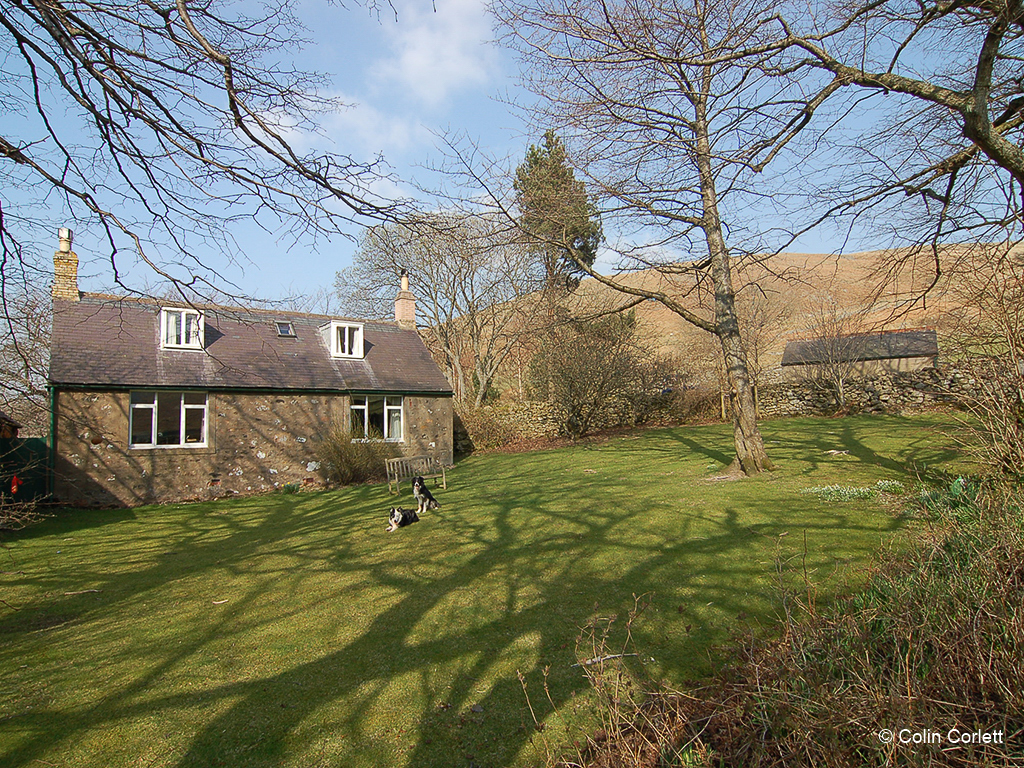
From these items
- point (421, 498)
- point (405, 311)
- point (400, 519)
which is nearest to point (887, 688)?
point (400, 519)

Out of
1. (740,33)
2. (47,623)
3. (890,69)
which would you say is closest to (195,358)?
(47,623)

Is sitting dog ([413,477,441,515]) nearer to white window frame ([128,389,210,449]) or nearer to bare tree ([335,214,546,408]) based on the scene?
white window frame ([128,389,210,449])

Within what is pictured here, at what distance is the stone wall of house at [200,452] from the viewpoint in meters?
14.8

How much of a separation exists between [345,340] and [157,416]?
21.3 feet

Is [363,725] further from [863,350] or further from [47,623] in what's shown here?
[863,350]

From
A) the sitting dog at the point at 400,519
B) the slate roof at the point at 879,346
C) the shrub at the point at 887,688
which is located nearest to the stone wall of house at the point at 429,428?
the sitting dog at the point at 400,519

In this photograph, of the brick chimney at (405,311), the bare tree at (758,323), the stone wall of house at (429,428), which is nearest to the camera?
the stone wall of house at (429,428)

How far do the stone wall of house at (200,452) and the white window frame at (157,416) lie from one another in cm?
11

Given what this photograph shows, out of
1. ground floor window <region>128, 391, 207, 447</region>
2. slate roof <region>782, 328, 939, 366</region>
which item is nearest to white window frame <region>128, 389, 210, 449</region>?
ground floor window <region>128, 391, 207, 447</region>

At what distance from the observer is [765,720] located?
2.60 meters

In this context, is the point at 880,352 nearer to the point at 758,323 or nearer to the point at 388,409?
the point at 758,323

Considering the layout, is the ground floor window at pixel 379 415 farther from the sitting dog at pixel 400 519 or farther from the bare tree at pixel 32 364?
the sitting dog at pixel 400 519

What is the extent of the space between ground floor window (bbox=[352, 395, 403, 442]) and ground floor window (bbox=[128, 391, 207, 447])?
4.72m

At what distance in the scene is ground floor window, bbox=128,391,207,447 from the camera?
1588cm
